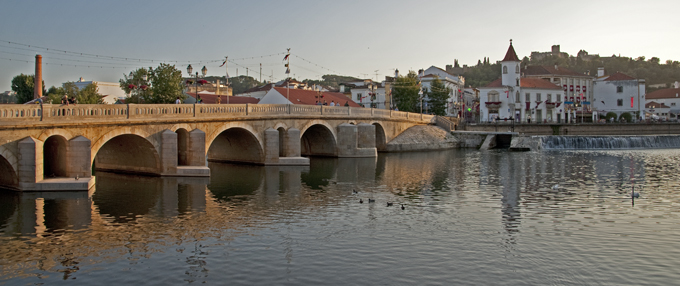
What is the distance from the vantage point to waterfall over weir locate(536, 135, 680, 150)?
66.4 metres

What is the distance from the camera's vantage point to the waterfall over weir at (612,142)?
66.4m

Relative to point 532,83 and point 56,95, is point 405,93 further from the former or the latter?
point 56,95

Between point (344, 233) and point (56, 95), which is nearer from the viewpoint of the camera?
point (344, 233)

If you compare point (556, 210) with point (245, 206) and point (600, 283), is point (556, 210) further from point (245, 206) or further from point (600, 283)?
point (245, 206)

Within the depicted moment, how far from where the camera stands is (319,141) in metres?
56.2

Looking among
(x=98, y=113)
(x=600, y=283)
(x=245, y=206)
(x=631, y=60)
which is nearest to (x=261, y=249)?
(x=245, y=206)

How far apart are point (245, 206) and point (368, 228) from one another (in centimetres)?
783

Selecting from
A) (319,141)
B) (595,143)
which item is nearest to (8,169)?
(319,141)

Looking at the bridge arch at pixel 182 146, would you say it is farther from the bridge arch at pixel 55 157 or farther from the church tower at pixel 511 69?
the church tower at pixel 511 69

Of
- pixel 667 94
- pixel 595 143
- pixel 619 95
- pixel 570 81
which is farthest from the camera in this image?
pixel 667 94

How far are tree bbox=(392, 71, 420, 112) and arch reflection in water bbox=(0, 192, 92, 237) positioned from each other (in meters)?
67.7

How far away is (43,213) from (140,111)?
10.9 meters

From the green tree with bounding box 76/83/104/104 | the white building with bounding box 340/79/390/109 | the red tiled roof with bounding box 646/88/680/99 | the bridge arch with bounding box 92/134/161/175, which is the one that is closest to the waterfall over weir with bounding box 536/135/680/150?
the white building with bounding box 340/79/390/109

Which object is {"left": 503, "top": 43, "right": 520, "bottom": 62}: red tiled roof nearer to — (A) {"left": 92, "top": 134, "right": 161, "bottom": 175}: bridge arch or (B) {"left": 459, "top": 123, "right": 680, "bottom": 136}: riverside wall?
(B) {"left": 459, "top": 123, "right": 680, "bottom": 136}: riverside wall
